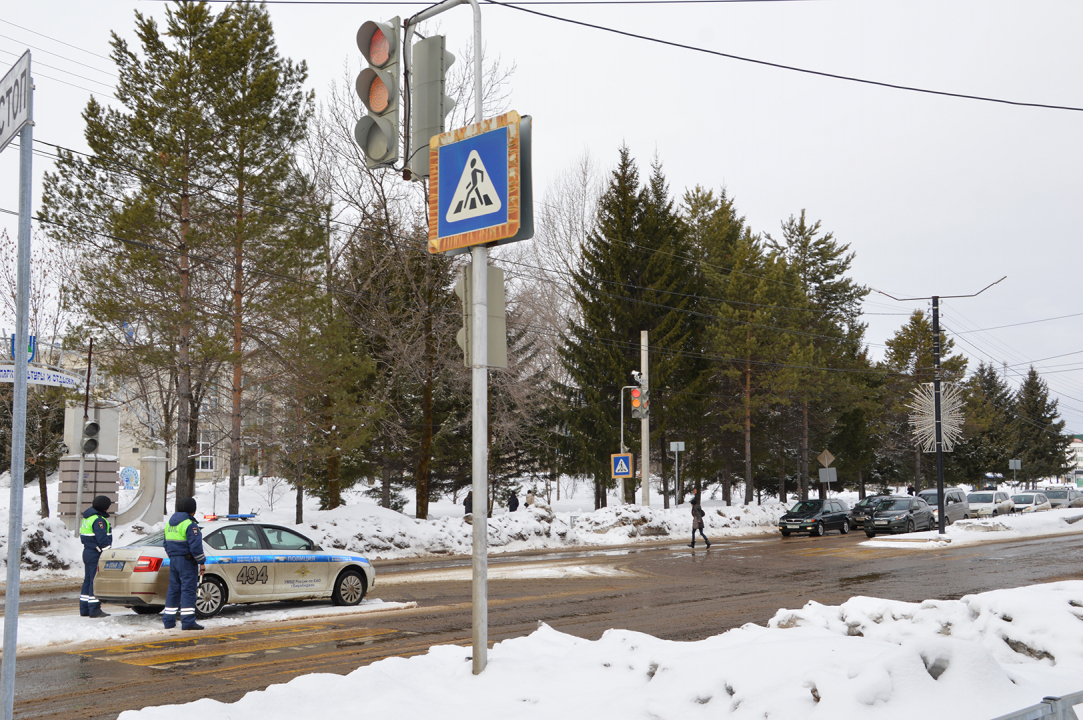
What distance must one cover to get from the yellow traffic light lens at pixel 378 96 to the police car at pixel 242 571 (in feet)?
28.8

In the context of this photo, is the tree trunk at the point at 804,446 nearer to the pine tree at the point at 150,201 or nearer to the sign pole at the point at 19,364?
the pine tree at the point at 150,201

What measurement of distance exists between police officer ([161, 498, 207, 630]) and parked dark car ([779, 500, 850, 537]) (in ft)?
95.0

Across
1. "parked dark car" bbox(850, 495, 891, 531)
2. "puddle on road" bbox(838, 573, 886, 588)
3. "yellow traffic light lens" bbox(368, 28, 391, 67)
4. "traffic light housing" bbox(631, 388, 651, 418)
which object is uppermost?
"yellow traffic light lens" bbox(368, 28, 391, 67)

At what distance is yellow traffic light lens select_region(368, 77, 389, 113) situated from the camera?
21.7ft

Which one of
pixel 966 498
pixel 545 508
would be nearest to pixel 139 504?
pixel 545 508

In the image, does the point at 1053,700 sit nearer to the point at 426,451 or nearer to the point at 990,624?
the point at 990,624

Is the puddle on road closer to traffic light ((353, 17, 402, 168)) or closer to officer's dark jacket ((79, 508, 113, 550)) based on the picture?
officer's dark jacket ((79, 508, 113, 550))

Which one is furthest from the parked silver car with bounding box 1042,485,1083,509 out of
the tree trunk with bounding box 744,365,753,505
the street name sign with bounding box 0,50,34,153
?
the street name sign with bounding box 0,50,34,153

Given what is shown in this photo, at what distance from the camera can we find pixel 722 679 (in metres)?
6.18

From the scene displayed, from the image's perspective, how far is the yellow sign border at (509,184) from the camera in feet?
22.6

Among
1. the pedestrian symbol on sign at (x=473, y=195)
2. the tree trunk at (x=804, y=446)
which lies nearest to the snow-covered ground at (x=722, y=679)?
the pedestrian symbol on sign at (x=473, y=195)

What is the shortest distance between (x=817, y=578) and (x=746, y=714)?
14.4 m

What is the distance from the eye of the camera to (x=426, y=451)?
33.6 metres

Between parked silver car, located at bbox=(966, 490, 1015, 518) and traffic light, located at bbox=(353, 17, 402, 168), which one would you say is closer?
traffic light, located at bbox=(353, 17, 402, 168)
